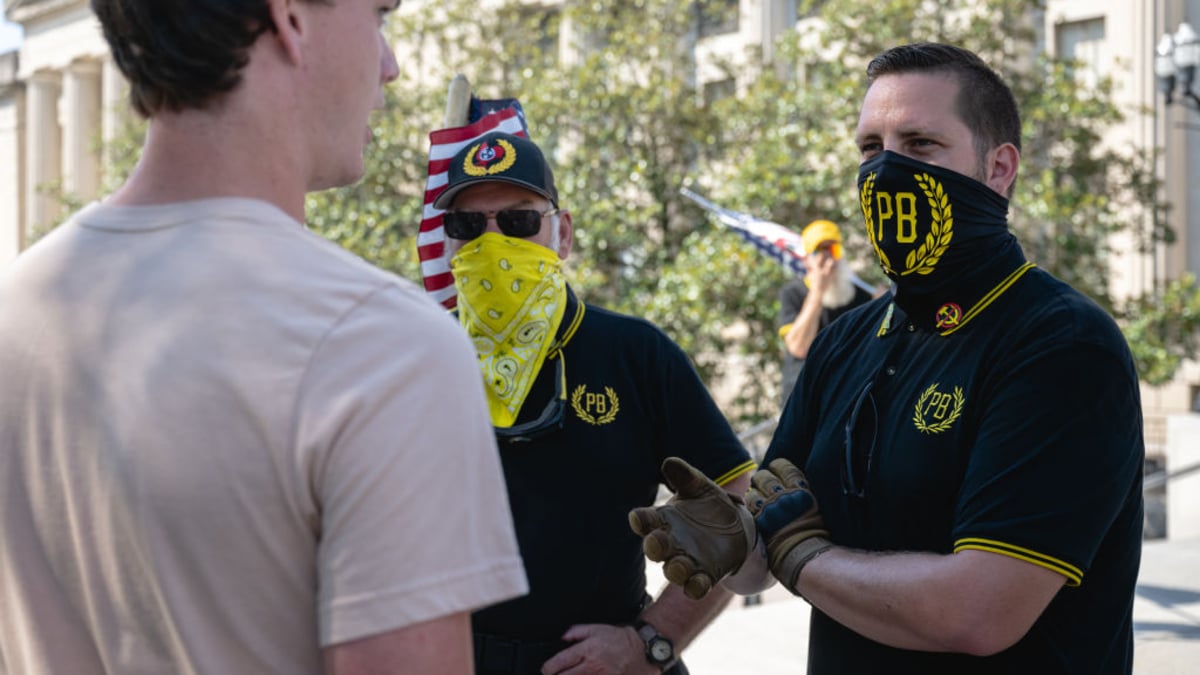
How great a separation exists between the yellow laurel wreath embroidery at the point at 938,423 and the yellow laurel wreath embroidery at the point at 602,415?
1000mm

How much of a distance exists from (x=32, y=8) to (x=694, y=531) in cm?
4599

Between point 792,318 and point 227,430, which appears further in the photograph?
point 792,318

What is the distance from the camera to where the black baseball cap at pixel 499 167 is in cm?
367

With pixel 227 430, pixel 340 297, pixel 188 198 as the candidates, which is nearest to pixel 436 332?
pixel 340 297

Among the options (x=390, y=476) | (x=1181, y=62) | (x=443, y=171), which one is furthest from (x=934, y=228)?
(x=1181, y=62)

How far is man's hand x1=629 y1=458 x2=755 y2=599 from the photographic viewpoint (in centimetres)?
264

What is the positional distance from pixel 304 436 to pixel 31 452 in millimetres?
388

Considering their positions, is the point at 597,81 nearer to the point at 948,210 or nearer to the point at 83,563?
the point at 948,210

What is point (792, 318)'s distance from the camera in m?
9.06

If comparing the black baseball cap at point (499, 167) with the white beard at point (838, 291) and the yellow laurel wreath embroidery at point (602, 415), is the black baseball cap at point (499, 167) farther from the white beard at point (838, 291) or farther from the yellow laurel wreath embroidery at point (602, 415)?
the white beard at point (838, 291)

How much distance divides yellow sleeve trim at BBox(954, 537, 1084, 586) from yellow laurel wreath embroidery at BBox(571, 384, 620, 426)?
4.04 feet

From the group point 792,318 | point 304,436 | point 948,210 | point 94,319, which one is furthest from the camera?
point 792,318

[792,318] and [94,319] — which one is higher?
[94,319]

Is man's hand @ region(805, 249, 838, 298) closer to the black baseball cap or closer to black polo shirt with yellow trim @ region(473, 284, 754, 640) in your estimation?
the black baseball cap
